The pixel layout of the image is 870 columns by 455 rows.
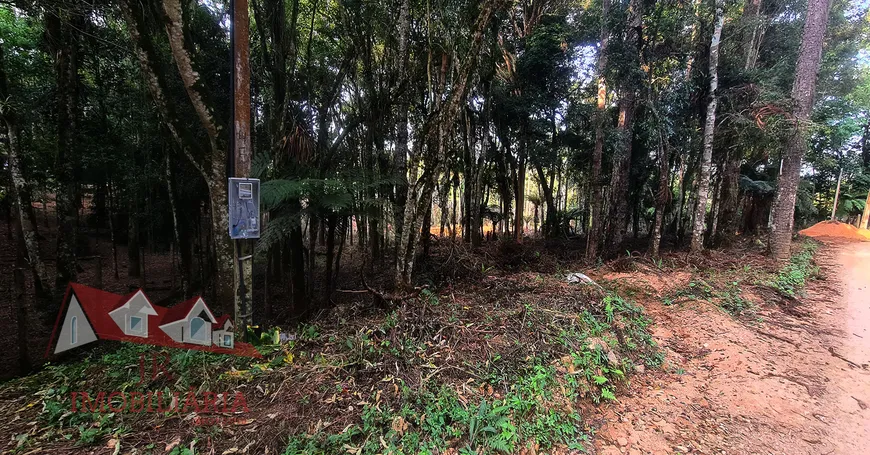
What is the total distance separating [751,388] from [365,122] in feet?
26.3

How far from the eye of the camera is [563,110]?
1106cm

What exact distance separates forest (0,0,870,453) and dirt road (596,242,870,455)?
1.72 feet

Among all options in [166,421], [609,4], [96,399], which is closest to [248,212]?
[166,421]

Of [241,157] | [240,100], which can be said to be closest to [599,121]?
[240,100]

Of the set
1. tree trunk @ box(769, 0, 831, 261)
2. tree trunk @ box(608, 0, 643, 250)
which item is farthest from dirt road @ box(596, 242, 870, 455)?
tree trunk @ box(608, 0, 643, 250)

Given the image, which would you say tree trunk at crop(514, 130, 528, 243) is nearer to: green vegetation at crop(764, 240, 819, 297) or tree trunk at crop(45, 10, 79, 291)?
green vegetation at crop(764, 240, 819, 297)

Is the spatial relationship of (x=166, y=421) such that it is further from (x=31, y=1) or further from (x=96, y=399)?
(x=31, y=1)

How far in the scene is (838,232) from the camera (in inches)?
576

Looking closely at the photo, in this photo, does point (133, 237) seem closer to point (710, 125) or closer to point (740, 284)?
point (740, 284)

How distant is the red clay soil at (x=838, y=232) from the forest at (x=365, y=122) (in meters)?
4.65

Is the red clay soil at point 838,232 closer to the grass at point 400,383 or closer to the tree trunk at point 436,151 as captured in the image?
the grass at point 400,383

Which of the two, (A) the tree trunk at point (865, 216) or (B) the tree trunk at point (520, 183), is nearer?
(B) the tree trunk at point (520, 183)

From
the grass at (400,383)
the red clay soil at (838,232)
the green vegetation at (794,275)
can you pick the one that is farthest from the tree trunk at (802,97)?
the red clay soil at (838,232)

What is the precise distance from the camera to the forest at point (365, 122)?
14.5ft
